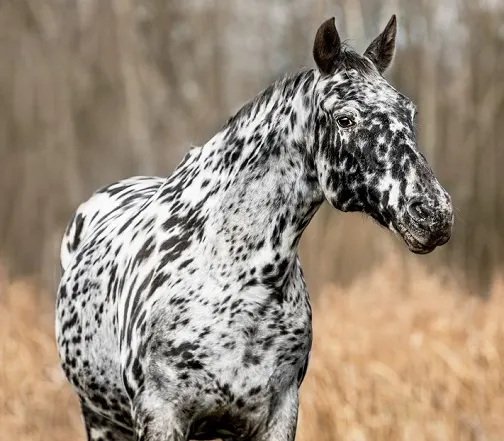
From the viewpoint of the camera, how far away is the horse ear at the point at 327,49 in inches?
135

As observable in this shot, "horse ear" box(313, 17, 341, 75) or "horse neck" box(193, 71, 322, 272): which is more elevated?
"horse ear" box(313, 17, 341, 75)

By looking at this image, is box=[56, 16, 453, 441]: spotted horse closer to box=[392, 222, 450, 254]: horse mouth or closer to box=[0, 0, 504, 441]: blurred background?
box=[392, 222, 450, 254]: horse mouth

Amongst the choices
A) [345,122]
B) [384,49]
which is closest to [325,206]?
[384,49]

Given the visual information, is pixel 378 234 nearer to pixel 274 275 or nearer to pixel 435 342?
pixel 435 342

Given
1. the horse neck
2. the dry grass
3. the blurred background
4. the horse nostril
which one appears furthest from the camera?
the blurred background

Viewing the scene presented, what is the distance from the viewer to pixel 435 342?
6648 mm

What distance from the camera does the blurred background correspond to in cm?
607

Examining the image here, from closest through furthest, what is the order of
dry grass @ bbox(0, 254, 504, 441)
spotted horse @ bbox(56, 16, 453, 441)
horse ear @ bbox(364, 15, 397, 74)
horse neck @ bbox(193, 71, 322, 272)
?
spotted horse @ bbox(56, 16, 453, 441)
horse neck @ bbox(193, 71, 322, 272)
horse ear @ bbox(364, 15, 397, 74)
dry grass @ bbox(0, 254, 504, 441)

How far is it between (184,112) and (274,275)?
9238 millimetres

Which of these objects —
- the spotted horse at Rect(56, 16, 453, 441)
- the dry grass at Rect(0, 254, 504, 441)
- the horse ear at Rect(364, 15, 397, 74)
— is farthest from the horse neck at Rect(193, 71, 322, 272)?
the dry grass at Rect(0, 254, 504, 441)

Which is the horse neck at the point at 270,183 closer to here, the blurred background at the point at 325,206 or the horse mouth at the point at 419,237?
the horse mouth at the point at 419,237

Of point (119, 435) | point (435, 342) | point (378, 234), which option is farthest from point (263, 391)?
point (378, 234)

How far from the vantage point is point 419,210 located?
315cm

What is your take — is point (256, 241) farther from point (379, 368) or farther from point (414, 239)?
point (379, 368)
